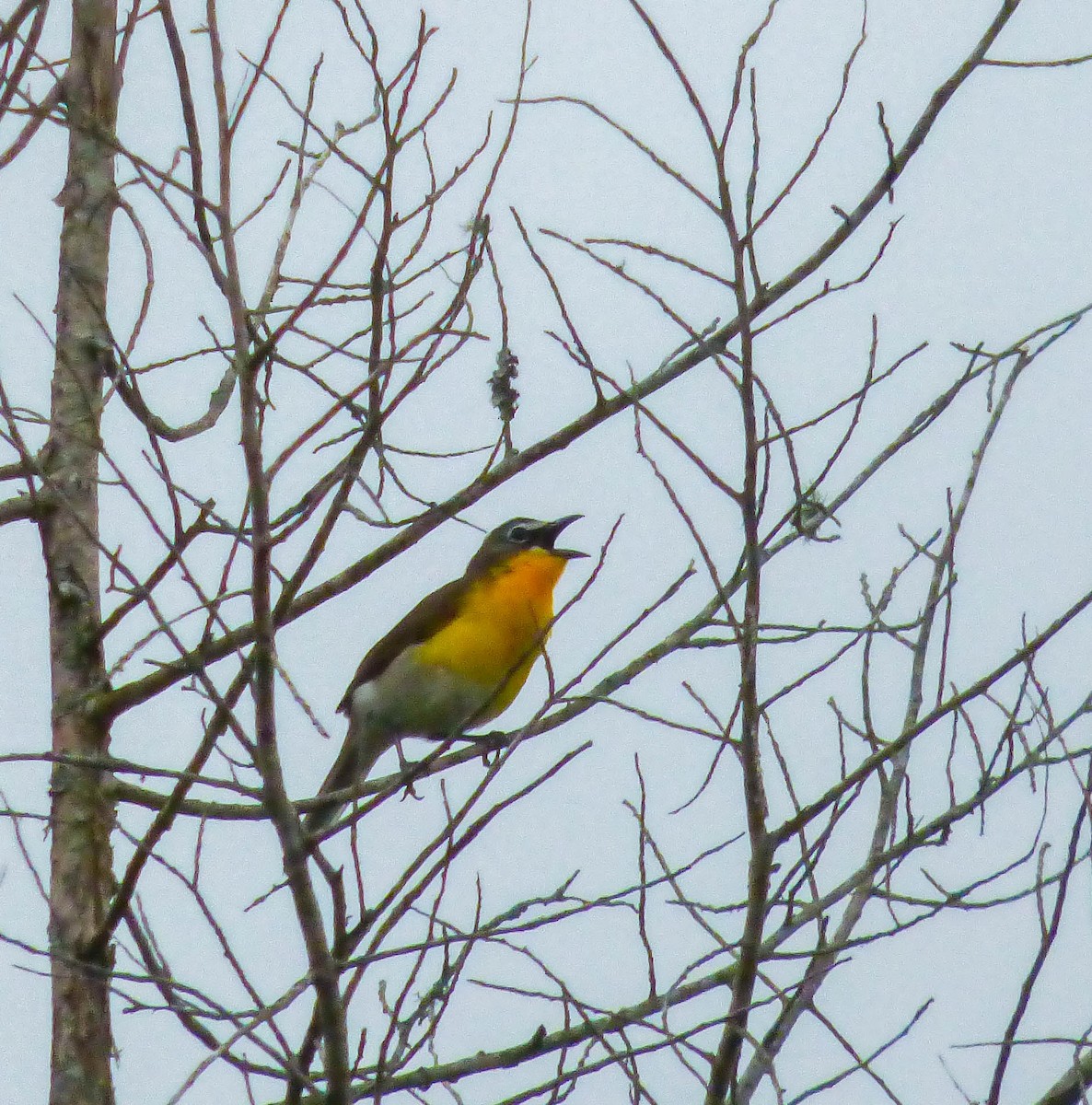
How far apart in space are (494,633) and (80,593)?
8.25 feet

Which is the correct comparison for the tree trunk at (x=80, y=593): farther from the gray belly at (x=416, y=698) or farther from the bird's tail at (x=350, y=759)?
the gray belly at (x=416, y=698)

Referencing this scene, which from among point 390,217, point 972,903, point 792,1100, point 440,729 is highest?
point 440,729

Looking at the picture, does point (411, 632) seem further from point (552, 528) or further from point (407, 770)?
point (407, 770)

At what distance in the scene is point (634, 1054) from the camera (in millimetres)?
3875

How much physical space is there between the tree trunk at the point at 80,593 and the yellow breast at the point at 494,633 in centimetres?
218

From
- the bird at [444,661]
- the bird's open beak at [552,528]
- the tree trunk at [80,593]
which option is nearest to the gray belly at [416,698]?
the bird at [444,661]

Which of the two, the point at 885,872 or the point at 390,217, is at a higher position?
the point at 390,217

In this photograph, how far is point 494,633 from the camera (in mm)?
7375

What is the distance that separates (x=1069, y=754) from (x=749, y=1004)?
116 cm

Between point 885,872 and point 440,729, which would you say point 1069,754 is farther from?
point 440,729

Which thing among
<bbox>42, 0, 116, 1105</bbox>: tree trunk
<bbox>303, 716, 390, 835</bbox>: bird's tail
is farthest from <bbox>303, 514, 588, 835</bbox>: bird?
<bbox>42, 0, 116, 1105</bbox>: tree trunk

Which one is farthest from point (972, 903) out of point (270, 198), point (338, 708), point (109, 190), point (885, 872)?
point (338, 708)

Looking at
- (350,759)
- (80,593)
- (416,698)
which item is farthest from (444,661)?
(80,593)

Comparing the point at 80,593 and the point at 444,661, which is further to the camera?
the point at 444,661
